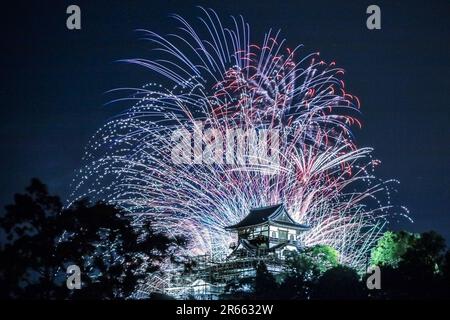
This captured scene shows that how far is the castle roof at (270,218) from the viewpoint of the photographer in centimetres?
3250

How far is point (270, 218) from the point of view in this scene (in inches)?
1273

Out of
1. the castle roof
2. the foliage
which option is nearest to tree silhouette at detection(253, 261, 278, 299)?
the foliage

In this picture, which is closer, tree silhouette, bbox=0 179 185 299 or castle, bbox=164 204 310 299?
tree silhouette, bbox=0 179 185 299

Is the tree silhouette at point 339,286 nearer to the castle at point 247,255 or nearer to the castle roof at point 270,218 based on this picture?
the castle at point 247,255

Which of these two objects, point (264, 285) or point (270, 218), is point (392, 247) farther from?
point (264, 285)

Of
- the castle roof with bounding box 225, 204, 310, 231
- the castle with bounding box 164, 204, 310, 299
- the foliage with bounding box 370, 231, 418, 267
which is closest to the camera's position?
the castle with bounding box 164, 204, 310, 299

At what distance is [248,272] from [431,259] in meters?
6.81

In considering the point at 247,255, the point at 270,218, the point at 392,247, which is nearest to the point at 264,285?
the point at 247,255

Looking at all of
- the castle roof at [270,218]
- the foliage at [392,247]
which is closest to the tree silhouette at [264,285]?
the foliage at [392,247]

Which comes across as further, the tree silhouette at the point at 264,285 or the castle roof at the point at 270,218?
the castle roof at the point at 270,218

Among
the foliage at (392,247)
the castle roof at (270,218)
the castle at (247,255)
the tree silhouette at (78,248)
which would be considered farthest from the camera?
the castle roof at (270,218)

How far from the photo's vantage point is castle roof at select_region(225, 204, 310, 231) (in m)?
32.5

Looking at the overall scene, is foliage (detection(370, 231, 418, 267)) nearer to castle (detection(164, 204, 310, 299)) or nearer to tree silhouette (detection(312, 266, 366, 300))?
castle (detection(164, 204, 310, 299))

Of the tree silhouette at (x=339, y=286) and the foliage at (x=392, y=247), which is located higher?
the foliage at (x=392, y=247)
